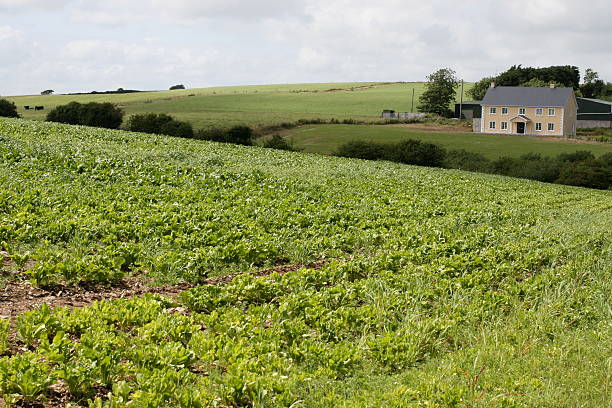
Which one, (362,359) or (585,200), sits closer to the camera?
(362,359)

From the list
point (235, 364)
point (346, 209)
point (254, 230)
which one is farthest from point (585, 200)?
point (235, 364)

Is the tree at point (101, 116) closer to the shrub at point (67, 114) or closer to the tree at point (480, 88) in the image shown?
the shrub at point (67, 114)

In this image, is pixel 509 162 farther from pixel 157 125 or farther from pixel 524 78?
pixel 524 78

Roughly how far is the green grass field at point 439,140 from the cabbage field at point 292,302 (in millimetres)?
46404

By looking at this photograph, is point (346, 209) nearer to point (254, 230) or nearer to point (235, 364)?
point (254, 230)

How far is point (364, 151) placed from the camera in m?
54.8

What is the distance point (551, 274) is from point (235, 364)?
681cm

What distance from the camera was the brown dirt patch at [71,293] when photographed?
335 inches

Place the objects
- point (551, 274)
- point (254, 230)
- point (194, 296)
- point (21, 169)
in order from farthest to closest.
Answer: point (21, 169)
point (254, 230)
point (551, 274)
point (194, 296)

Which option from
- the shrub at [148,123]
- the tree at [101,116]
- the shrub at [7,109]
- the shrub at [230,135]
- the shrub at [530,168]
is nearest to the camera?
the shrub at [530,168]

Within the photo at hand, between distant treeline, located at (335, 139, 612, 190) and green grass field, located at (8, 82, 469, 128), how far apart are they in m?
20.9

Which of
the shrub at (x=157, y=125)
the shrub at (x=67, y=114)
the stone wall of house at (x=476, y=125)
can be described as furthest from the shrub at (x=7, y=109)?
the stone wall of house at (x=476, y=125)

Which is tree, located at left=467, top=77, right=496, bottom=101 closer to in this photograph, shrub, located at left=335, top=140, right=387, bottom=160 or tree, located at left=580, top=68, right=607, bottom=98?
tree, located at left=580, top=68, right=607, bottom=98

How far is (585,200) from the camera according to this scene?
29.6 m
